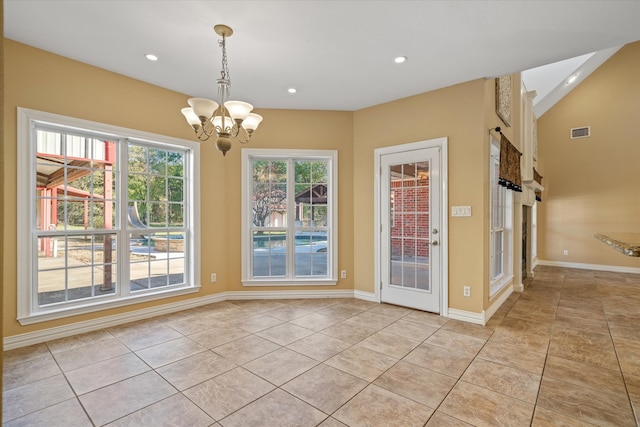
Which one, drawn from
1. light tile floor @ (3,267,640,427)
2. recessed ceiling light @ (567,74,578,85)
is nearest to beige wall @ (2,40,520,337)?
light tile floor @ (3,267,640,427)

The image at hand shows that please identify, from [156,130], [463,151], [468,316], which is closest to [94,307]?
[156,130]

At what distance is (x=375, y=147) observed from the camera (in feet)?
14.5

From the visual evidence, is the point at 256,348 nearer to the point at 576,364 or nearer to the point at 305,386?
the point at 305,386

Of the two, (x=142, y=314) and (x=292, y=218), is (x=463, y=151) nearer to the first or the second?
(x=292, y=218)

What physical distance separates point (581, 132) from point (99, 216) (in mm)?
9326

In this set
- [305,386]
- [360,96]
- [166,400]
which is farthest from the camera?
[360,96]

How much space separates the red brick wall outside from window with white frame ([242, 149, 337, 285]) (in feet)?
2.93

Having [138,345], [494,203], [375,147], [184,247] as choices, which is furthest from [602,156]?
[138,345]

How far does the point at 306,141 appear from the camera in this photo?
14.9 ft

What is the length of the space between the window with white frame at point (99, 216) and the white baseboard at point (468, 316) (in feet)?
10.9

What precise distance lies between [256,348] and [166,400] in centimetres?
90

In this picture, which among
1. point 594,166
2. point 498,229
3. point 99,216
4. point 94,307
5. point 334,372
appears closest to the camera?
point 334,372

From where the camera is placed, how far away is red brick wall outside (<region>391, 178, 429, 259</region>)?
13.1 feet

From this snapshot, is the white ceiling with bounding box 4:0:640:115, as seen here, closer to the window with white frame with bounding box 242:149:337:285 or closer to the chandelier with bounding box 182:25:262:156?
the chandelier with bounding box 182:25:262:156
